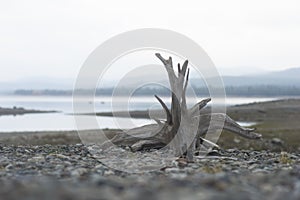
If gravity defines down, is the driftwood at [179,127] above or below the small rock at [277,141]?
above

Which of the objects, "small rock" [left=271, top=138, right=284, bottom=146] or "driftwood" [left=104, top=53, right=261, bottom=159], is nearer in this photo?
"driftwood" [left=104, top=53, right=261, bottom=159]

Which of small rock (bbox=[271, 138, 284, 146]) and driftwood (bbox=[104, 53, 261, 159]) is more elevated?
driftwood (bbox=[104, 53, 261, 159])

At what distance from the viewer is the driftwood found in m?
14.0

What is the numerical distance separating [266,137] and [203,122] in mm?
25200

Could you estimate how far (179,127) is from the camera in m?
14.2

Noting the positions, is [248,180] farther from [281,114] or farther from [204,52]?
[281,114]

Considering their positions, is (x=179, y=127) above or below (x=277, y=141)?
above

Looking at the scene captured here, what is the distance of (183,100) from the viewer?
13.9 m

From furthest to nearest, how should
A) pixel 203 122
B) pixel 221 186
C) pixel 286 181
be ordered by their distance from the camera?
pixel 203 122
pixel 286 181
pixel 221 186

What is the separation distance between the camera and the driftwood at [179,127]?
14.0 meters

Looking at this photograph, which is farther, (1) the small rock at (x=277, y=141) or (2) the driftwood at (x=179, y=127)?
(1) the small rock at (x=277, y=141)

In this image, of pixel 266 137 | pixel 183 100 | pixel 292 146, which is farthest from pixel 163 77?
pixel 266 137

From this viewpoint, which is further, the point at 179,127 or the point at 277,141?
the point at 277,141

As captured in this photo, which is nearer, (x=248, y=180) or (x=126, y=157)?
(x=248, y=180)
